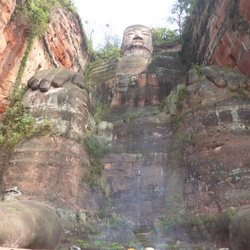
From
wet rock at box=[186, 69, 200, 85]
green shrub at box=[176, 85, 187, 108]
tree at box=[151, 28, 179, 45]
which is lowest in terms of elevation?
green shrub at box=[176, 85, 187, 108]

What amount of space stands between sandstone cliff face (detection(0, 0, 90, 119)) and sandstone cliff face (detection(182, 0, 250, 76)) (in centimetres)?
607

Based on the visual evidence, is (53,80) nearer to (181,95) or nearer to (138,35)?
(181,95)

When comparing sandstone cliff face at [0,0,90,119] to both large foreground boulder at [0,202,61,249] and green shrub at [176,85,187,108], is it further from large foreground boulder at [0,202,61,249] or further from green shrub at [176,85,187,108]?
green shrub at [176,85,187,108]

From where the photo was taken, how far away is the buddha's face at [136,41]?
18.3m

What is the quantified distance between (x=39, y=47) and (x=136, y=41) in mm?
9247

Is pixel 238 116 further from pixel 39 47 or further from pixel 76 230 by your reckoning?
pixel 39 47

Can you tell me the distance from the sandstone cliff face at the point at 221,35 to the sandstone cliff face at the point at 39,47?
6074mm

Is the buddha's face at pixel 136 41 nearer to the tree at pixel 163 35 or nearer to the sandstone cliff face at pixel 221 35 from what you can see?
the tree at pixel 163 35

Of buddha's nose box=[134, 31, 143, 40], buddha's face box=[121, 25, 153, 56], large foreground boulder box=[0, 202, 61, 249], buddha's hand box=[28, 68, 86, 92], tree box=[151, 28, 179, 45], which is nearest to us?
large foreground boulder box=[0, 202, 61, 249]

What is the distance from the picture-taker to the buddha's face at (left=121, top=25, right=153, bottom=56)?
60.0 ft

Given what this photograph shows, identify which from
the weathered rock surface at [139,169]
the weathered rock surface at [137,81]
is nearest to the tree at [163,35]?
the weathered rock surface at [137,81]

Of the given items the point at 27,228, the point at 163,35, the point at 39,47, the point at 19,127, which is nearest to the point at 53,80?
the point at 19,127

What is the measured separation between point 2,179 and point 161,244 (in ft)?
12.9

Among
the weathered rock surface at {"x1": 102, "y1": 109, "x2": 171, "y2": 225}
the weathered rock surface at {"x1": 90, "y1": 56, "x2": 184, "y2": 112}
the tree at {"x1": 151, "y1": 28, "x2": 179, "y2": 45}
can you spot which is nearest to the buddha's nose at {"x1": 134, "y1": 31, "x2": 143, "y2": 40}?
the tree at {"x1": 151, "y1": 28, "x2": 179, "y2": 45}
